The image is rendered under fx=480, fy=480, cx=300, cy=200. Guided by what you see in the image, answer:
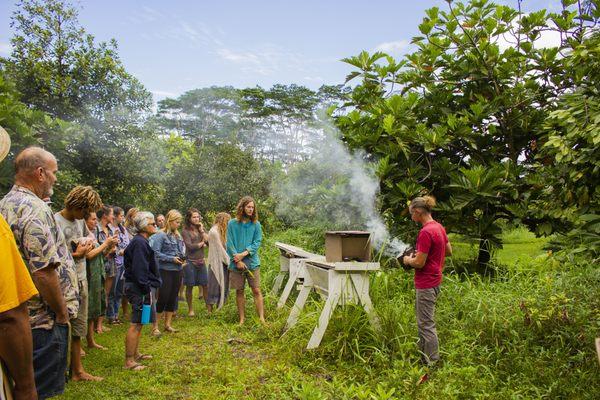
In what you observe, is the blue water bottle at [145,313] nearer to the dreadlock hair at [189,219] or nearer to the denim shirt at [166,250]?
the denim shirt at [166,250]

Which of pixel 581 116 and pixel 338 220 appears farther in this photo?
pixel 338 220

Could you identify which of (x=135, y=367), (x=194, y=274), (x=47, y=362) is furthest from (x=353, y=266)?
(x=194, y=274)

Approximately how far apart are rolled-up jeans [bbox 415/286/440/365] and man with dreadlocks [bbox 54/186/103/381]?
3.20 metres

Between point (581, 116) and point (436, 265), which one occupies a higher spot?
point (581, 116)

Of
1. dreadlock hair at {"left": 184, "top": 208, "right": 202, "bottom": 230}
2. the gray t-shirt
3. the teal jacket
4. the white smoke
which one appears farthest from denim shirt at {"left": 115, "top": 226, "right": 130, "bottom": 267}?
the white smoke

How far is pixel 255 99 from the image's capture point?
43062mm

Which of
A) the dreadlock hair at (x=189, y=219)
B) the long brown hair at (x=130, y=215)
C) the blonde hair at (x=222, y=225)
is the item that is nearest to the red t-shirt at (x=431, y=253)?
the blonde hair at (x=222, y=225)

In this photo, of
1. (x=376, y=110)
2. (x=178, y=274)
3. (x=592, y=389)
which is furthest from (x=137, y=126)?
(x=592, y=389)

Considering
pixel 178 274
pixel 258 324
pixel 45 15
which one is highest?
pixel 45 15

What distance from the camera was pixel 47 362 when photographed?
282cm

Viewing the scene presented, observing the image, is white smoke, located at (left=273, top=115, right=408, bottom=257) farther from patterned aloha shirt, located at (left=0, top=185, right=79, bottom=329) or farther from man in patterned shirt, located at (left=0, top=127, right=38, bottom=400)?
man in patterned shirt, located at (left=0, top=127, right=38, bottom=400)

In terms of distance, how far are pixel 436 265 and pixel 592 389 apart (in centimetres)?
158

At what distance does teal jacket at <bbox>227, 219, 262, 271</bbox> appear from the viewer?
7051 mm

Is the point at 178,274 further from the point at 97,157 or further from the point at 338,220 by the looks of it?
the point at 97,157
